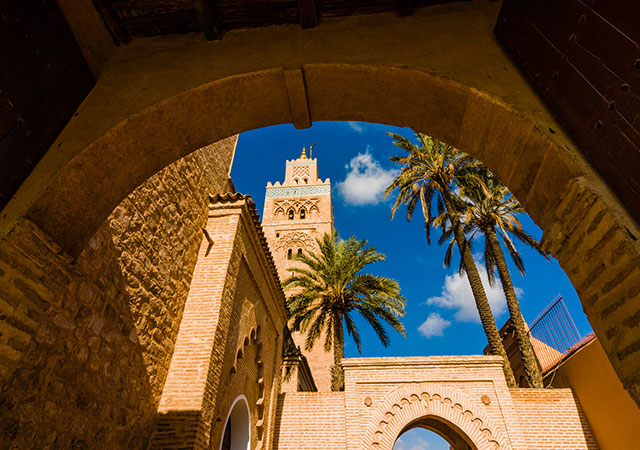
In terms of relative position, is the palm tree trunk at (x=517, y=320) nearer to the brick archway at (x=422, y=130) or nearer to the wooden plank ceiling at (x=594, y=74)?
the brick archway at (x=422, y=130)

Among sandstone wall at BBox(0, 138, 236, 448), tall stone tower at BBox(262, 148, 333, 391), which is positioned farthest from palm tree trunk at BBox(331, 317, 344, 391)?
tall stone tower at BBox(262, 148, 333, 391)

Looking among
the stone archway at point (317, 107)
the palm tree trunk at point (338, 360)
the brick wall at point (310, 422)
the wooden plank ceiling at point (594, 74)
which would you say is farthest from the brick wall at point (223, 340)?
the wooden plank ceiling at point (594, 74)

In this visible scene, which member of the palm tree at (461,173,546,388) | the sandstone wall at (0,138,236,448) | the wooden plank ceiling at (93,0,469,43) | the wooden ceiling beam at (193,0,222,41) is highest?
the palm tree at (461,173,546,388)

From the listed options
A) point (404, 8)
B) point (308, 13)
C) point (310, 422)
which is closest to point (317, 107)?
point (308, 13)

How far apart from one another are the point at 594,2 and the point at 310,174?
3212 centimetres

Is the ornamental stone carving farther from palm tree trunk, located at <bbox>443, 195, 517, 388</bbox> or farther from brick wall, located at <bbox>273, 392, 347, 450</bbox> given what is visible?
brick wall, located at <bbox>273, 392, 347, 450</bbox>

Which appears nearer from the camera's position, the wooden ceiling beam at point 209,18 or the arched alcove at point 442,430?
the wooden ceiling beam at point 209,18

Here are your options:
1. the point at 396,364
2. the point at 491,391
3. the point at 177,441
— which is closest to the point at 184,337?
the point at 177,441

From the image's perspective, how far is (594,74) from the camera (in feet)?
6.06

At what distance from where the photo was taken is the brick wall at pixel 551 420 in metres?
9.91

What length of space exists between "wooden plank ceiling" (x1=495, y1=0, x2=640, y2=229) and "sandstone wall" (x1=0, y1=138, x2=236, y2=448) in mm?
3121

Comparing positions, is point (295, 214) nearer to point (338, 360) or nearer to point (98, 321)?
point (338, 360)

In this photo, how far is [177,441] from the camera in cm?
471

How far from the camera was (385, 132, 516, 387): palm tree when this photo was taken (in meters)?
13.6
